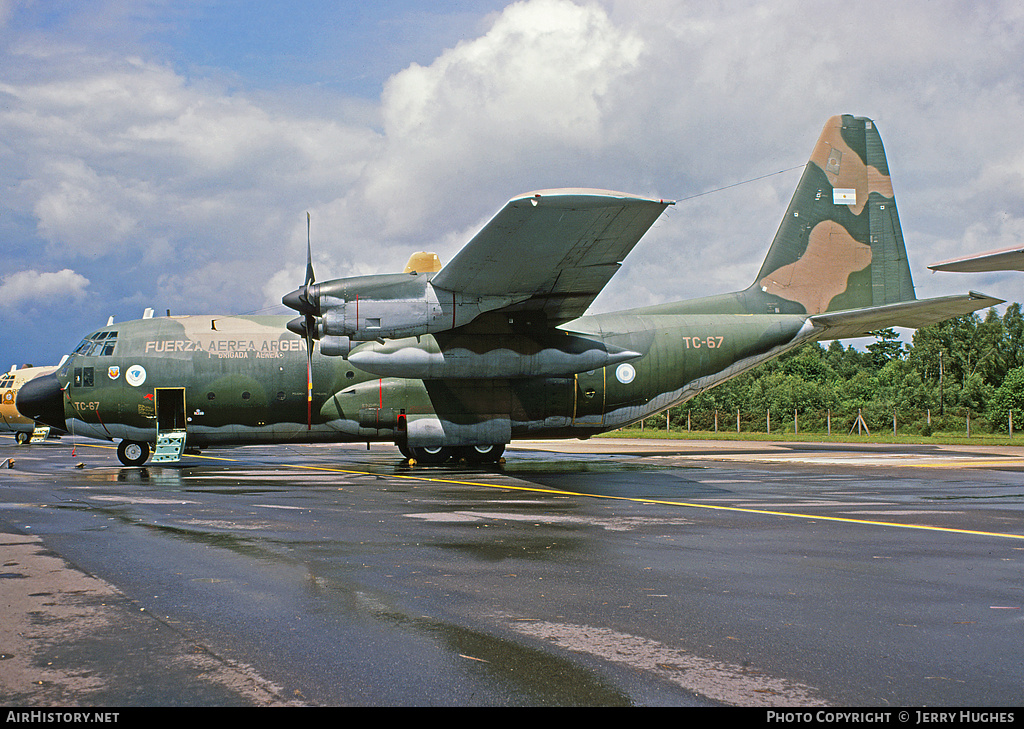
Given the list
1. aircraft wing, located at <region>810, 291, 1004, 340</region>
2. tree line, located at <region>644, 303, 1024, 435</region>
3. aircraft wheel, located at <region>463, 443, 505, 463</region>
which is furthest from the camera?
tree line, located at <region>644, 303, 1024, 435</region>

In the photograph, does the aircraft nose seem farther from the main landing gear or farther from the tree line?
the tree line

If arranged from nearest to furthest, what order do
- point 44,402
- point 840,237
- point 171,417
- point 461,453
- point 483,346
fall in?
point 483,346 < point 171,417 < point 44,402 < point 461,453 < point 840,237

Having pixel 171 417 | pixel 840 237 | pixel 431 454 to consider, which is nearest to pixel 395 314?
pixel 431 454

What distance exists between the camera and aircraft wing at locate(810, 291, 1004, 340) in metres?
17.9

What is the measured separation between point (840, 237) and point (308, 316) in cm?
1500

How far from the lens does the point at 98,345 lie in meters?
18.5

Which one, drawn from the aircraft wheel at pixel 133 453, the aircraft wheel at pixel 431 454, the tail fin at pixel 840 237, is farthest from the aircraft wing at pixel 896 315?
the aircraft wheel at pixel 133 453

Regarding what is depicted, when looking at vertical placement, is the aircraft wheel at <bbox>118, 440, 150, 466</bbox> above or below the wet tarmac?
above

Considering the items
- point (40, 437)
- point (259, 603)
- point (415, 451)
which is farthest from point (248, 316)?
point (40, 437)

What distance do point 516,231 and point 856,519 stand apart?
682cm

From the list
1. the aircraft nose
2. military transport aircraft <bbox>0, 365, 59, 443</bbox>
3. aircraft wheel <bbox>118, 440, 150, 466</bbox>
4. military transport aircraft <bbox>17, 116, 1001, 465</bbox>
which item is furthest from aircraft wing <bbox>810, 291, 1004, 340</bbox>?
military transport aircraft <bbox>0, 365, 59, 443</bbox>

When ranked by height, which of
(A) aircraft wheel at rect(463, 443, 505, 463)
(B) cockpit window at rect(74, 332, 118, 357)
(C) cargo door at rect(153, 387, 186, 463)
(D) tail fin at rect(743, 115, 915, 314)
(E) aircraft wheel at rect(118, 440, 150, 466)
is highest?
(D) tail fin at rect(743, 115, 915, 314)

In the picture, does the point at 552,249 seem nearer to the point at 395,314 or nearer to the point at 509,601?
the point at 395,314

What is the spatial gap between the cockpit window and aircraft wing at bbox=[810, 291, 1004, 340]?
60.7ft
